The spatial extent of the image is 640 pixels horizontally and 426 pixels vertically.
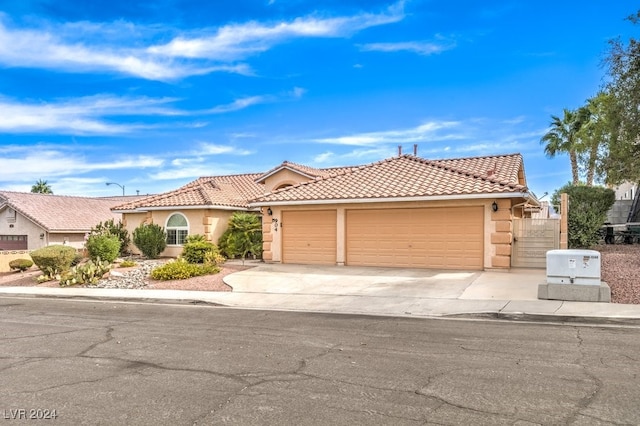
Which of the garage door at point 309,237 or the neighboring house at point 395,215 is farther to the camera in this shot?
the garage door at point 309,237

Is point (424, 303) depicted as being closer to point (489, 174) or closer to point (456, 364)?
point (456, 364)

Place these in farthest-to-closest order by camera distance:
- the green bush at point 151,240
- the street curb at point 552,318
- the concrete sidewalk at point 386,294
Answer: the green bush at point 151,240 < the concrete sidewalk at point 386,294 < the street curb at point 552,318

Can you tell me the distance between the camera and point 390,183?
20141mm

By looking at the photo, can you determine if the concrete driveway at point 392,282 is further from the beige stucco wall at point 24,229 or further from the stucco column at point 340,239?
the beige stucco wall at point 24,229

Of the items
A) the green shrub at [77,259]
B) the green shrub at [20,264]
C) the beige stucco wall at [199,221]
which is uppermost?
the beige stucco wall at [199,221]

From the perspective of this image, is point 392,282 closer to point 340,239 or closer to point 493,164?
point 340,239

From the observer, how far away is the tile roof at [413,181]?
58.6ft

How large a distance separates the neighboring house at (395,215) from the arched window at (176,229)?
0.08 m

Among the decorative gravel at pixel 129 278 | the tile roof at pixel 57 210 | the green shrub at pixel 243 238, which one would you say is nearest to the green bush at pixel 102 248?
the decorative gravel at pixel 129 278

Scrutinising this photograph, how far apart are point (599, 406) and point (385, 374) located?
Answer: 2366mm

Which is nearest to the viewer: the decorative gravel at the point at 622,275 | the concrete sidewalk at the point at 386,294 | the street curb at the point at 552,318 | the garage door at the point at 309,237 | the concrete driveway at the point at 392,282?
the street curb at the point at 552,318

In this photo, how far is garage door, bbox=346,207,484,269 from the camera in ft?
58.2

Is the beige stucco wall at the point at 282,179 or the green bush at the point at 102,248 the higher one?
the beige stucco wall at the point at 282,179

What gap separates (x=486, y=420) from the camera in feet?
15.5
